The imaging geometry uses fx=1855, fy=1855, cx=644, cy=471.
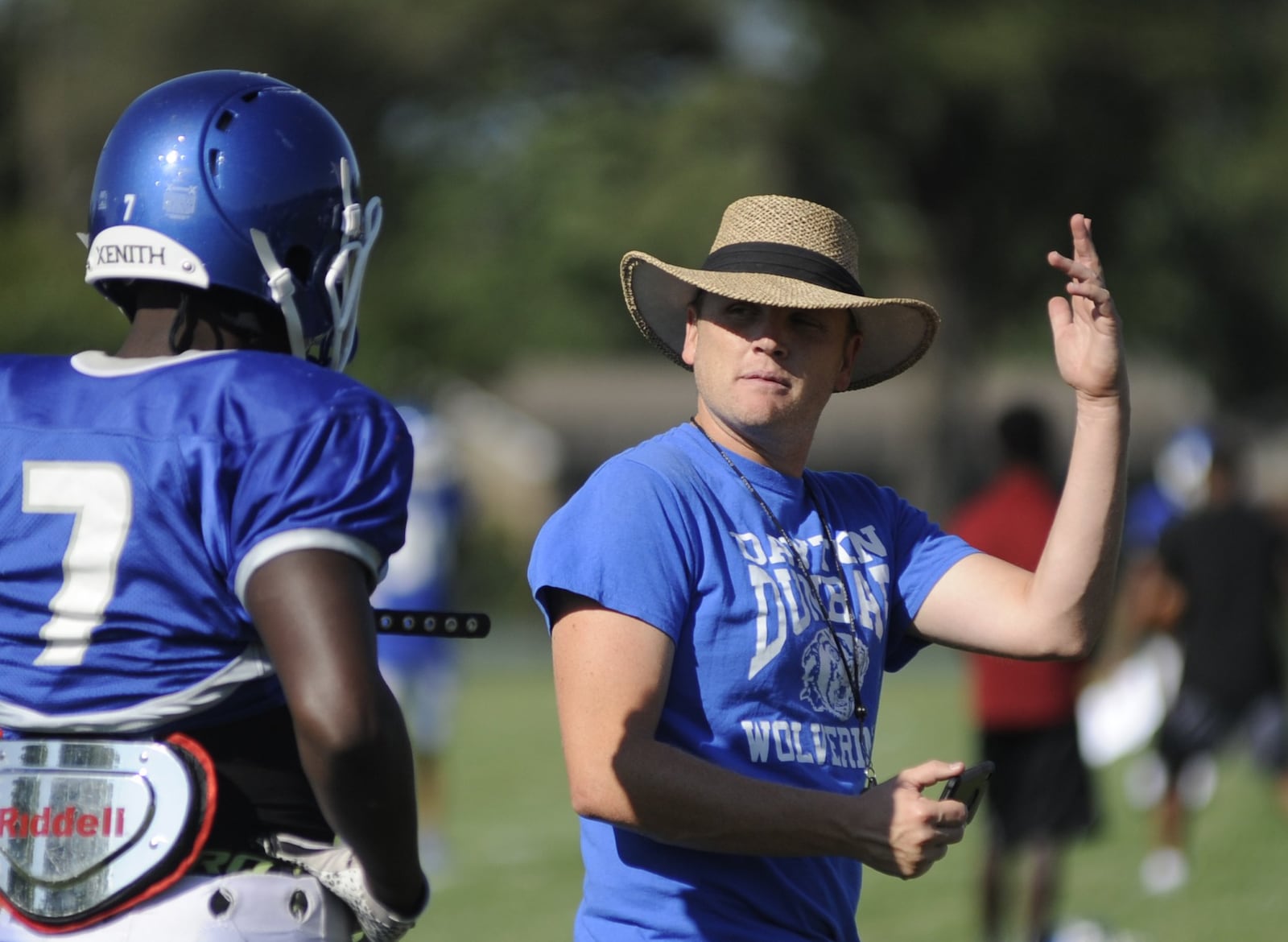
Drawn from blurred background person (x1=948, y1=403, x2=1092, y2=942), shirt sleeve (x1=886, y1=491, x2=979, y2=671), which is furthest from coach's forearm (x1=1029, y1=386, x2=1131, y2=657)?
blurred background person (x1=948, y1=403, x2=1092, y2=942)

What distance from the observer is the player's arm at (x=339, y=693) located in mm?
2145

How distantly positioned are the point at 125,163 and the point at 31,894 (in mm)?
970

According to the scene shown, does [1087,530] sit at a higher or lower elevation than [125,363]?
lower

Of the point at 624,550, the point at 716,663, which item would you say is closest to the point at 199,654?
the point at 624,550

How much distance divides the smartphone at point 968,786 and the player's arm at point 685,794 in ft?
0.09

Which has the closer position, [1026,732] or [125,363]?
[125,363]

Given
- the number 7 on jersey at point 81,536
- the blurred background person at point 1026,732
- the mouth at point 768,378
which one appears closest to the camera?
the number 7 on jersey at point 81,536

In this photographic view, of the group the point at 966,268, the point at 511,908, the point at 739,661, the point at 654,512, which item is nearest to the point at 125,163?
the point at 654,512

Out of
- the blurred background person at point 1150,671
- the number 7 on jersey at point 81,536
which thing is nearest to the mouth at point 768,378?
the number 7 on jersey at point 81,536

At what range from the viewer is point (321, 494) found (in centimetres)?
221

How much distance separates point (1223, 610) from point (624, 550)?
7705mm

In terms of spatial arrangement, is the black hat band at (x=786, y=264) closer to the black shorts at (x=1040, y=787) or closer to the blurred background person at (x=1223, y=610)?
the black shorts at (x=1040, y=787)

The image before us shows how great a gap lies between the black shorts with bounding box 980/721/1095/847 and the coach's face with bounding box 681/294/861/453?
4.90 meters

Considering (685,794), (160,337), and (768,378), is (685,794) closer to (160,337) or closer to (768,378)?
(768,378)
